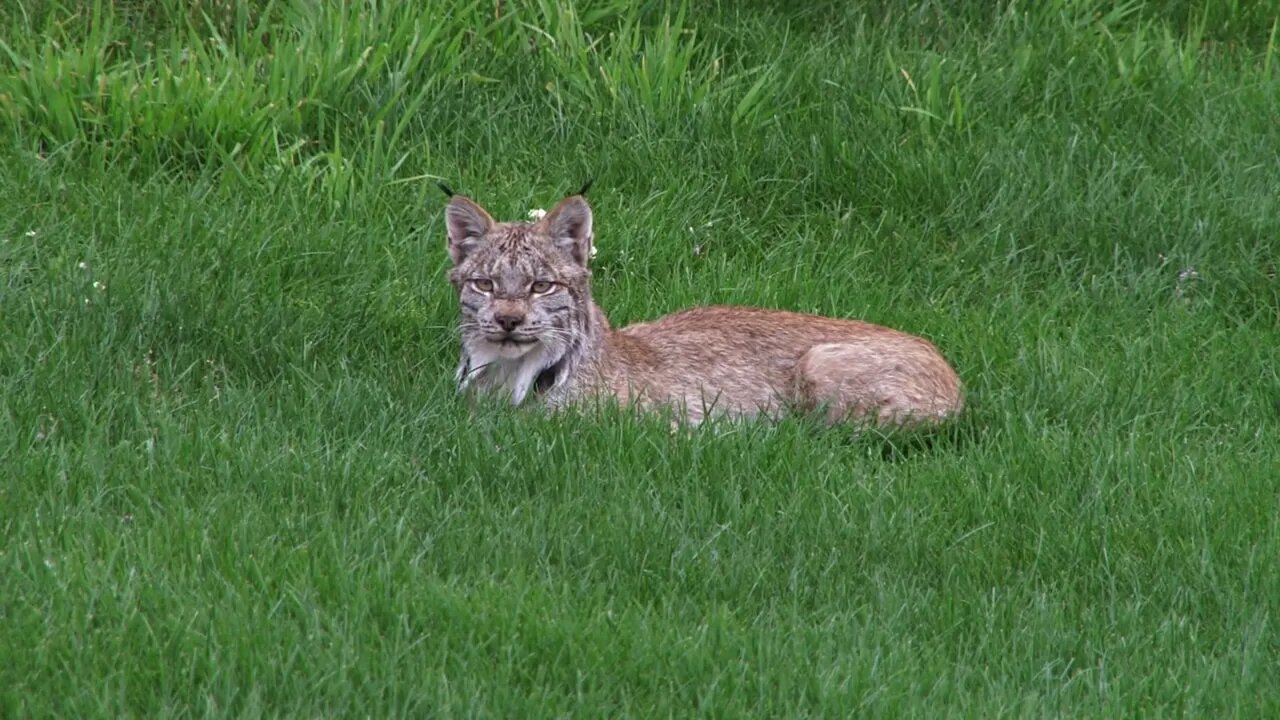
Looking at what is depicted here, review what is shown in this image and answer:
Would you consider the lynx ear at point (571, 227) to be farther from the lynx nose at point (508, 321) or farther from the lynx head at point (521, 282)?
the lynx nose at point (508, 321)

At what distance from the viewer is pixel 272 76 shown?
909 cm

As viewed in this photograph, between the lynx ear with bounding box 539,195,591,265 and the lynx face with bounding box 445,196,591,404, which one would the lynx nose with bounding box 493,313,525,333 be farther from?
the lynx ear with bounding box 539,195,591,265

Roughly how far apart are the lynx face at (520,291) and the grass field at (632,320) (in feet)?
0.72

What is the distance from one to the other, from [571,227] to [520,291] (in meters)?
0.43

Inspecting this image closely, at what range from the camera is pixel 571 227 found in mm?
7746

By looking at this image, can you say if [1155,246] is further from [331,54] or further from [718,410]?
[331,54]

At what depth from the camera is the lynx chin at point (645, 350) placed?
746cm

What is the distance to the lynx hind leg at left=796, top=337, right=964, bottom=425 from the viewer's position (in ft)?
24.5

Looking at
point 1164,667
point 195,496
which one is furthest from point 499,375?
point 1164,667

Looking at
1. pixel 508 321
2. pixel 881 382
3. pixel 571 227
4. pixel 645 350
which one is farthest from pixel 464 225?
pixel 881 382

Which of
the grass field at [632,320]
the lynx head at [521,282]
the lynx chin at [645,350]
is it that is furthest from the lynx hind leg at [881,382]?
the lynx head at [521,282]

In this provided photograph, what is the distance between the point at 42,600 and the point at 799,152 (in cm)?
511

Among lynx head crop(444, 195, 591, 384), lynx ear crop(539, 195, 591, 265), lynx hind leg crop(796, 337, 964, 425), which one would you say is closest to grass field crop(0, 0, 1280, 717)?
lynx hind leg crop(796, 337, 964, 425)

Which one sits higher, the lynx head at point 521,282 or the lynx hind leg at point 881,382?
the lynx head at point 521,282
